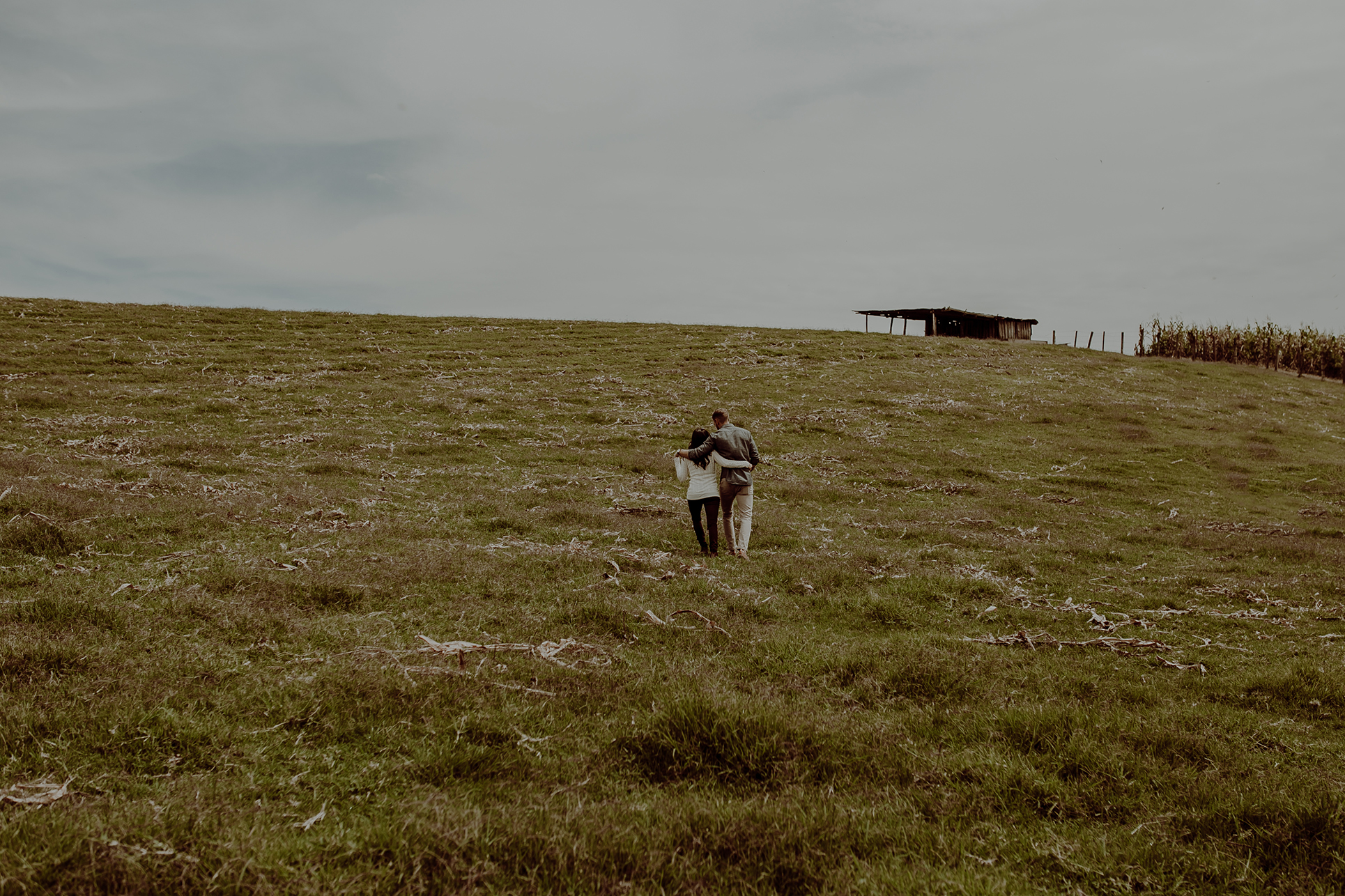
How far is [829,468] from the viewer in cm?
2823

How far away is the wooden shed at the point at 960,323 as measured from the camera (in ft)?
254

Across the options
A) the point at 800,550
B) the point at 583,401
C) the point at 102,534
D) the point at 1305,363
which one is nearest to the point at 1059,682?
the point at 800,550

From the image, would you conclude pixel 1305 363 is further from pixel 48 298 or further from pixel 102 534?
pixel 48 298

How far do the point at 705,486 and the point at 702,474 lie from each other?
250 mm

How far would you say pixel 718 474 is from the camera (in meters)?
15.9

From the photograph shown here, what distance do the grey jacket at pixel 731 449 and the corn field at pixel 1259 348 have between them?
75134 mm

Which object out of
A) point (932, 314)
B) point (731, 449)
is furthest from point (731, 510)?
point (932, 314)

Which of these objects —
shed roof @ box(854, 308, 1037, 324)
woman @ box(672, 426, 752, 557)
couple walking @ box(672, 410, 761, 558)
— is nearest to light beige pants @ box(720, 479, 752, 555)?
couple walking @ box(672, 410, 761, 558)

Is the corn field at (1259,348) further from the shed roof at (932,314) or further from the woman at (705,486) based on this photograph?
the woman at (705,486)

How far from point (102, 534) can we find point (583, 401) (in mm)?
25908

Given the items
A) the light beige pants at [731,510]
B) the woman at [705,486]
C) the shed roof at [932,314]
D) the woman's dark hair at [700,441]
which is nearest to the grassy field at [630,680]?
the light beige pants at [731,510]

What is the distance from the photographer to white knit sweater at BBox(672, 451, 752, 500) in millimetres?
15547

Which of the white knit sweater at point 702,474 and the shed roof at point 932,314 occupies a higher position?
the shed roof at point 932,314

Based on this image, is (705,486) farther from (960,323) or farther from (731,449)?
(960,323)
